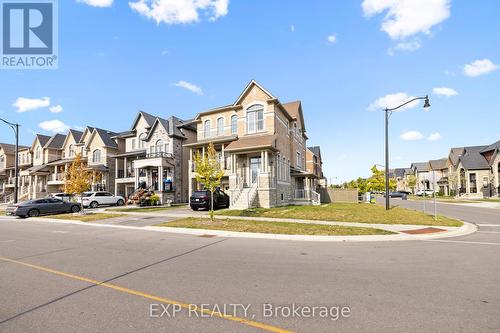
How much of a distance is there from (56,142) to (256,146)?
139 ft

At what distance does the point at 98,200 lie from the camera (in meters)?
29.7

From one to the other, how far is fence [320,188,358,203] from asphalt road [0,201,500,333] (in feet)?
95.3

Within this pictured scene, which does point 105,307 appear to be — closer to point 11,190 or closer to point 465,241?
point 465,241

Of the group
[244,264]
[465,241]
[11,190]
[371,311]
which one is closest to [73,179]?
[244,264]

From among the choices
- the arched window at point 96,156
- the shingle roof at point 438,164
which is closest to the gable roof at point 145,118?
the arched window at point 96,156

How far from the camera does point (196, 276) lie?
602cm

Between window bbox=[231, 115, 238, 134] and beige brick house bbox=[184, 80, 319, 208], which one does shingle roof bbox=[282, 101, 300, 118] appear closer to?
beige brick house bbox=[184, 80, 319, 208]

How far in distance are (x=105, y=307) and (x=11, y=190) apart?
63.4 metres

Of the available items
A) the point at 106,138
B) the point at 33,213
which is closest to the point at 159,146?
the point at 106,138

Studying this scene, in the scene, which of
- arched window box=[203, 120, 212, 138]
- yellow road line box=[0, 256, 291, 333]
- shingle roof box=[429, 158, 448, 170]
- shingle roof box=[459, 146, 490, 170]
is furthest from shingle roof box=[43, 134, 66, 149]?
shingle roof box=[429, 158, 448, 170]

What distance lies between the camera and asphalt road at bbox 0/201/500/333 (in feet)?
12.6

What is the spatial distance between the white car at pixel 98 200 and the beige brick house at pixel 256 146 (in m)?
9.18

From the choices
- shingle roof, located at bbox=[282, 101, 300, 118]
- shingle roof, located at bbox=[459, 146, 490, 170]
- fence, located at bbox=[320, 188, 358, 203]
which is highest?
shingle roof, located at bbox=[282, 101, 300, 118]

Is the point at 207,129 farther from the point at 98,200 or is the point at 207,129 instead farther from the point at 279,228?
the point at 279,228
